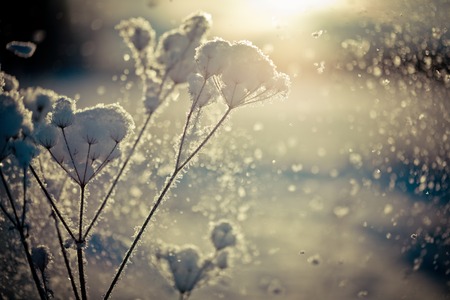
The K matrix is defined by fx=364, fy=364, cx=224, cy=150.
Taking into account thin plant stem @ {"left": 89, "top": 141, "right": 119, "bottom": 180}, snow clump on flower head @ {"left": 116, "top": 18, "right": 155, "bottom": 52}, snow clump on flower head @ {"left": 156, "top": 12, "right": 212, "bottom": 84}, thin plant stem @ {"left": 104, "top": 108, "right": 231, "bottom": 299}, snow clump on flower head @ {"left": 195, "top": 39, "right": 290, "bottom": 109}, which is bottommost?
thin plant stem @ {"left": 104, "top": 108, "right": 231, "bottom": 299}

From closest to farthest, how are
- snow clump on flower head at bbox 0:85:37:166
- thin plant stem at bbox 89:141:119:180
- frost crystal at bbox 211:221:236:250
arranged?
snow clump on flower head at bbox 0:85:37:166 < frost crystal at bbox 211:221:236:250 < thin plant stem at bbox 89:141:119:180

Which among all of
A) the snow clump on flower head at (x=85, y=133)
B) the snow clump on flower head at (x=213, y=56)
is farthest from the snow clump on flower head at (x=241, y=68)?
the snow clump on flower head at (x=85, y=133)

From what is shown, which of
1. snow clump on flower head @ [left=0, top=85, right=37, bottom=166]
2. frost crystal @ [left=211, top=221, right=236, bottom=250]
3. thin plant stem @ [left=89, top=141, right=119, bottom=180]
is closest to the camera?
snow clump on flower head @ [left=0, top=85, right=37, bottom=166]

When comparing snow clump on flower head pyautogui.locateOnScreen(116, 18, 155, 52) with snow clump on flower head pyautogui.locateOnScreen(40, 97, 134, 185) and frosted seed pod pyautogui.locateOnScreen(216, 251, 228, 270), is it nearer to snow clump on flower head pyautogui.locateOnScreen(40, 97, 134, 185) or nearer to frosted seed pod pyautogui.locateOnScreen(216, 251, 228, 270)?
snow clump on flower head pyautogui.locateOnScreen(40, 97, 134, 185)

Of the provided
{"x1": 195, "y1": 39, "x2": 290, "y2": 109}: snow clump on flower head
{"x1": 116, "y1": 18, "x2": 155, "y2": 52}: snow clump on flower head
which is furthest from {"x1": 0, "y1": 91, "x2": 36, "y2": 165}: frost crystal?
{"x1": 195, "y1": 39, "x2": 290, "y2": 109}: snow clump on flower head

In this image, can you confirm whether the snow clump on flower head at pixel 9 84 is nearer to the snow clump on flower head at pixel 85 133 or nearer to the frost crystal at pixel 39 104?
the frost crystal at pixel 39 104

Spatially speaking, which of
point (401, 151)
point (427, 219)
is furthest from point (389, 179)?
point (427, 219)

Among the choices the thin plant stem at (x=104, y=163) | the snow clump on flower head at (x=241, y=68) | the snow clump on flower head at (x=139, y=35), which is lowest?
the thin plant stem at (x=104, y=163)

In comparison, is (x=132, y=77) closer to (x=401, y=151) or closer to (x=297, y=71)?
(x=297, y=71)

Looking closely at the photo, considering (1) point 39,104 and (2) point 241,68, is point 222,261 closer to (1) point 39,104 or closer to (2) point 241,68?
(2) point 241,68
